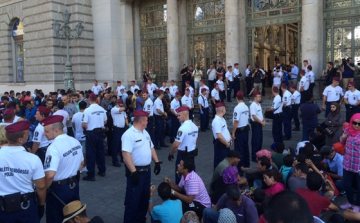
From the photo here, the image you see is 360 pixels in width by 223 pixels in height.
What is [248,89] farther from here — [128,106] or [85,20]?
[85,20]

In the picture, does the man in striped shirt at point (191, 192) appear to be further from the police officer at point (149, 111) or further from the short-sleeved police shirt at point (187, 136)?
the police officer at point (149, 111)

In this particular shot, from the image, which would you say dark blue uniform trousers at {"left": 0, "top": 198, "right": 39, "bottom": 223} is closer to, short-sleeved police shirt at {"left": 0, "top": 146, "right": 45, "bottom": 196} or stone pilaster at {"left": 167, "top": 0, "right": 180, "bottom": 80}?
short-sleeved police shirt at {"left": 0, "top": 146, "right": 45, "bottom": 196}

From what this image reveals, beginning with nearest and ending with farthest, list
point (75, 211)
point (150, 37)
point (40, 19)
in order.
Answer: point (75, 211), point (40, 19), point (150, 37)

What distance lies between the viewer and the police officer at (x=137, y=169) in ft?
16.6

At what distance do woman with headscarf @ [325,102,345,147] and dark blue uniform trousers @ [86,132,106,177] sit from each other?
5.69 metres

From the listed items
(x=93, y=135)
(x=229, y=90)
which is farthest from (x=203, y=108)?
(x=93, y=135)

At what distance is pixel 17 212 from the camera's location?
382 cm

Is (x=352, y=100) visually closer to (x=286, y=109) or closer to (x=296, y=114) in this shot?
(x=296, y=114)

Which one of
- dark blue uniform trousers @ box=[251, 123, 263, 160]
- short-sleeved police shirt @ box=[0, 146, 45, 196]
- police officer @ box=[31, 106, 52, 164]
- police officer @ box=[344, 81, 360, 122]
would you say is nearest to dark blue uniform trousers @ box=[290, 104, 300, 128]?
police officer @ box=[344, 81, 360, 122]

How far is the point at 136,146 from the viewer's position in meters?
5.18

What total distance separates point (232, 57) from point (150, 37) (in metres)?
7.13

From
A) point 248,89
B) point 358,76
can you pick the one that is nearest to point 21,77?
point 248,89

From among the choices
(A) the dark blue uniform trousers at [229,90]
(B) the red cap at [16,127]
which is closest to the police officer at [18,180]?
(B) the red cap at [16,127]

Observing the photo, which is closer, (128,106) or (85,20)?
(128,106)
